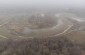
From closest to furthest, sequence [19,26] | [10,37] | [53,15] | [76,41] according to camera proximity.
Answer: [76,41] < [10,37] < [19,26] < [53,15]

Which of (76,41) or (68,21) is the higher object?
(76,41)

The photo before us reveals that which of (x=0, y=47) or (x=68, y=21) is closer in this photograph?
(x=0, y=47)

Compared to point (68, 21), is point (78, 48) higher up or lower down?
higher up

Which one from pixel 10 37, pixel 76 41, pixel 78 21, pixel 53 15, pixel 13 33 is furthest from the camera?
pixel 53 15

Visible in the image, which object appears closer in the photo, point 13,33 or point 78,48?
point 78,48

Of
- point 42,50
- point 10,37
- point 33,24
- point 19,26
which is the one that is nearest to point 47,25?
point 33,24

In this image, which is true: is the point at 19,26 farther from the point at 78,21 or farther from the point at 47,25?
the point at 78,21

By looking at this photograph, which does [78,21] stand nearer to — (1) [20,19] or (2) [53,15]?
(2) [53,15]

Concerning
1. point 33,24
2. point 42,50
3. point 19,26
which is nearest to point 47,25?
point 33,24

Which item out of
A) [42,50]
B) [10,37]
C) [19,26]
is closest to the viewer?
[42,50]
